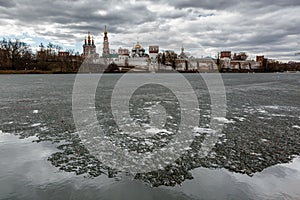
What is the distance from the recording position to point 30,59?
77062 millimetres

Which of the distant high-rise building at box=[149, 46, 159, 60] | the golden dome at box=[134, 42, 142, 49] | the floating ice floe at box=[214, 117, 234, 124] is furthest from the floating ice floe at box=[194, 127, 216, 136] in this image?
the distant high-rise building at box=[149, 46, 159, 60]

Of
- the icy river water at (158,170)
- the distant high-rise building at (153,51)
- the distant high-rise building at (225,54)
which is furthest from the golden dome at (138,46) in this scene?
the icy river water at (158,170)

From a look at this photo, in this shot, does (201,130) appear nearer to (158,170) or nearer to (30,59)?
(158,170)

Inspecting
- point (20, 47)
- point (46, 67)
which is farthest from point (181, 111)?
point (20, 47)

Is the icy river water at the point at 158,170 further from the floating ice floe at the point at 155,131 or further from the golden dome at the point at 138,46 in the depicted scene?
the golden dome at the point at 138,46

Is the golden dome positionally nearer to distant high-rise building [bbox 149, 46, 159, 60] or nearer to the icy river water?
distant high-rise building [bbox 149, 46, 159, 60]

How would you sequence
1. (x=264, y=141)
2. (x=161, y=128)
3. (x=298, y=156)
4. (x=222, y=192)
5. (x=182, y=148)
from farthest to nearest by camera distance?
(x=161, y=128)
(x=264, y=141)
(x=182, y=148)
(x=298, y=156)
(x=222, y=192)

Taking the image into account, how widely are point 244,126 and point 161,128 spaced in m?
2.85

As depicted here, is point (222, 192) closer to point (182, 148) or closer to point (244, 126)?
point (182, 148)

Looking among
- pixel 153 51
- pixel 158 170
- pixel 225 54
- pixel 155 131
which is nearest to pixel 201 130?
pixel 155 131

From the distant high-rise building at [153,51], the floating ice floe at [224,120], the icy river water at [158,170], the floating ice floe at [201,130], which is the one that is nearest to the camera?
the icy river water at [158,170]

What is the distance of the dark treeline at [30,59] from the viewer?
7231 cm

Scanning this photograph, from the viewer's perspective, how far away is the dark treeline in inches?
2847

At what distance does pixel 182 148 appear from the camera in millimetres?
5766
